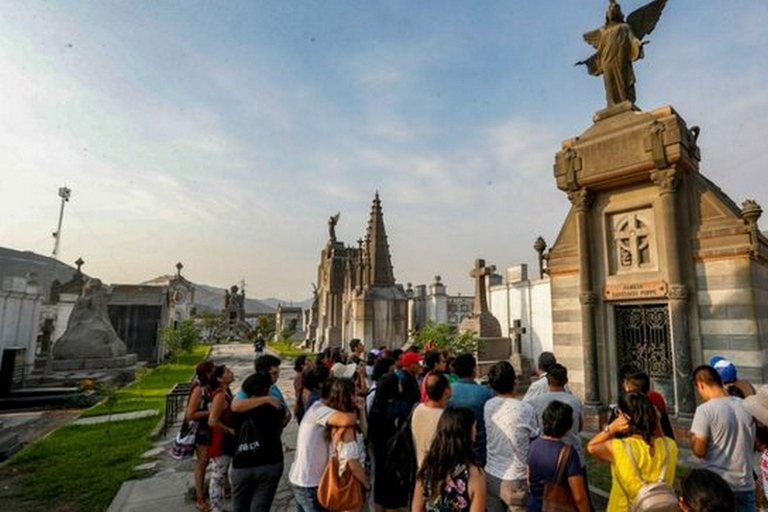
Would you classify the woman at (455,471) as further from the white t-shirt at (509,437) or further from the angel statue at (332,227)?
the angel statue at (332,227)

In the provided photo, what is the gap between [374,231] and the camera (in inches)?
1184

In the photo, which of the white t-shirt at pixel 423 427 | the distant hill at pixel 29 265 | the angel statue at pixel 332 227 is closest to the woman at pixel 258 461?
the white t-shirt at pixel 423 427

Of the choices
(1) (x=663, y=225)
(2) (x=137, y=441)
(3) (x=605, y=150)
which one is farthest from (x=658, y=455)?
(2) (x=137, y=441)

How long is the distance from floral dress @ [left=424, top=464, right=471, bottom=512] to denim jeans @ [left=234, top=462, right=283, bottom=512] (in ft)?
6.37

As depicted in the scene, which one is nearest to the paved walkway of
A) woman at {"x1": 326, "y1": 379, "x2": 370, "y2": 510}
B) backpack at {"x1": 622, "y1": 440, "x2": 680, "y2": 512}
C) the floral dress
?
woman at {"x1": 326, "y1": 379, "x2": 370, "y2": 510}

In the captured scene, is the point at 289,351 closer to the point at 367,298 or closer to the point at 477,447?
the point at 367,298

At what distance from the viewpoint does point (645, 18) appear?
8.88 meters

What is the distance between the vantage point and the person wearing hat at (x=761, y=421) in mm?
3588

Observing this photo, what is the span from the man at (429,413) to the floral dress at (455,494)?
2.82 feet

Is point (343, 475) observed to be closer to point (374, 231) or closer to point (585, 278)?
point (585, 278)

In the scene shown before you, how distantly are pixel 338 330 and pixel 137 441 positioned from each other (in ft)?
82.4

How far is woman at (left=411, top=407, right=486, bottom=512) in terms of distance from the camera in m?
2.57

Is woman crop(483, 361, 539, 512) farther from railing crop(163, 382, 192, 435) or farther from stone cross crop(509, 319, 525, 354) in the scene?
stone cross crop(509, 319, 525, 354)

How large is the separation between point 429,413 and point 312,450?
42.2 inches
